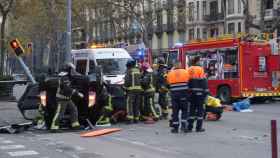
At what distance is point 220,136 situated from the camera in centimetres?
1366

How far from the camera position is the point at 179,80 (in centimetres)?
1441

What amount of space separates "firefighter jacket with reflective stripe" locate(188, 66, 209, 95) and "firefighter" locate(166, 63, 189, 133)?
4.6 inches

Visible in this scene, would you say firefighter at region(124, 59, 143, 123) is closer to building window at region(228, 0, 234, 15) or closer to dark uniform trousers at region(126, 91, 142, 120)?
dark uniform trousers at region(126, 91, 142, 120)

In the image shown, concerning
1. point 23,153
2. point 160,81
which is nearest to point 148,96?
point 160,81

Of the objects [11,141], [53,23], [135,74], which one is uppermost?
[53,23]

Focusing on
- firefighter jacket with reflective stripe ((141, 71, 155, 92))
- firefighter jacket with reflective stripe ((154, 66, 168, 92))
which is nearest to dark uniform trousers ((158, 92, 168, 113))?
firefighter jacket with reflective stripe ((154, 66, 168, 92))

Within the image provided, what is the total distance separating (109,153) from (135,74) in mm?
5575

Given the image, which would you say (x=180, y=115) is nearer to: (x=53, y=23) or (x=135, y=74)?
(x=135, y=74)

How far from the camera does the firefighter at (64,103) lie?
600 inches

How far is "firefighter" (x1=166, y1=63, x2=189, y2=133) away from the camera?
1438cm

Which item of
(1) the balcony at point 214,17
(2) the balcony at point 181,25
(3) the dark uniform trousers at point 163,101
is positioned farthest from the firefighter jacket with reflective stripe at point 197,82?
(2) the balcony at point 181,25

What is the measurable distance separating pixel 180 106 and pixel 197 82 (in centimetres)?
67

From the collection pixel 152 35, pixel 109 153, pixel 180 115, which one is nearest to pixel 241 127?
pixel 180 115

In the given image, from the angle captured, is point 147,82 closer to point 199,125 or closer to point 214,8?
point 199,125
